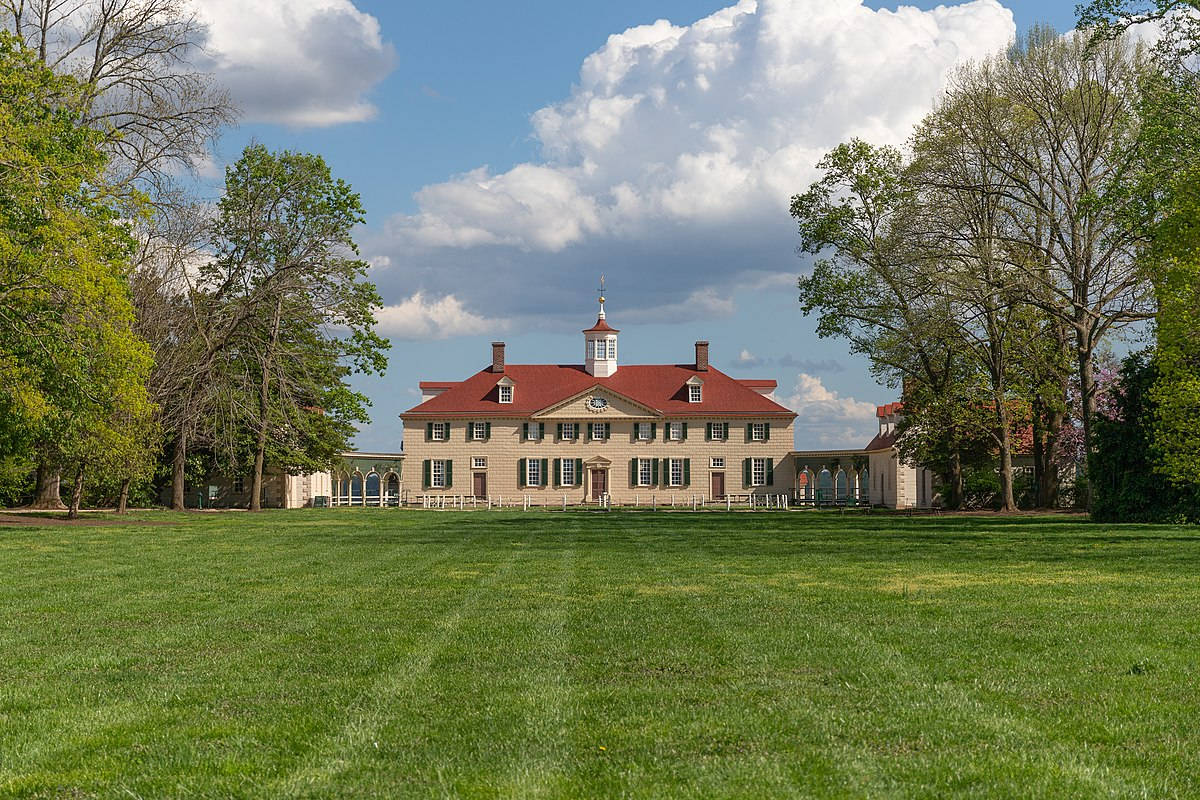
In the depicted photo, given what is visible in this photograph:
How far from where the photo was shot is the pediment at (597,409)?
63.1m

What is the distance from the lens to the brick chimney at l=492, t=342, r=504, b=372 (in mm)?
66688

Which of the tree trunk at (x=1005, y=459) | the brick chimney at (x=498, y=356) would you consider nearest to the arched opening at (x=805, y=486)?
the brick chimney at (x=498, y=356)

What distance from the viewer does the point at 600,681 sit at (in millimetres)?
7734

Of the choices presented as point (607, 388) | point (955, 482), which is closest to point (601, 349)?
point (607, 388)

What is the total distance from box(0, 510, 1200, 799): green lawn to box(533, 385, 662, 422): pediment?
46.5 meters

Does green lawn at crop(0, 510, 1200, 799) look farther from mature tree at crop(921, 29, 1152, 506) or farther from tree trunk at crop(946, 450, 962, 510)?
tree trunk at crop(946, 450, 962, 510)

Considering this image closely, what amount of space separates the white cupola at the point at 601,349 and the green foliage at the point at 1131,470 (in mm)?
37392

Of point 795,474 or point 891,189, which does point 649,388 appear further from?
point 891,189

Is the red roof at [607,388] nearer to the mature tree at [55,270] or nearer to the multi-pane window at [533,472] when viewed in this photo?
the multi-pane window at [533,472]

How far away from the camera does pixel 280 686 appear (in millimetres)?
7648

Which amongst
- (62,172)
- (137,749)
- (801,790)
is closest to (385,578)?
(137,749)

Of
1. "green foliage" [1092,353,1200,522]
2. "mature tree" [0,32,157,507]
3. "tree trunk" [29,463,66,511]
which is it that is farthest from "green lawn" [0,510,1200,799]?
"tree trunk" [29,463,66,511]

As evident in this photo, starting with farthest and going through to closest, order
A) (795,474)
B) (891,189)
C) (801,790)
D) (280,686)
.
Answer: (795,474), (891,189), (280,686), (801,790)

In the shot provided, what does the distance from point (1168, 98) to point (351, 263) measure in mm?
24365
